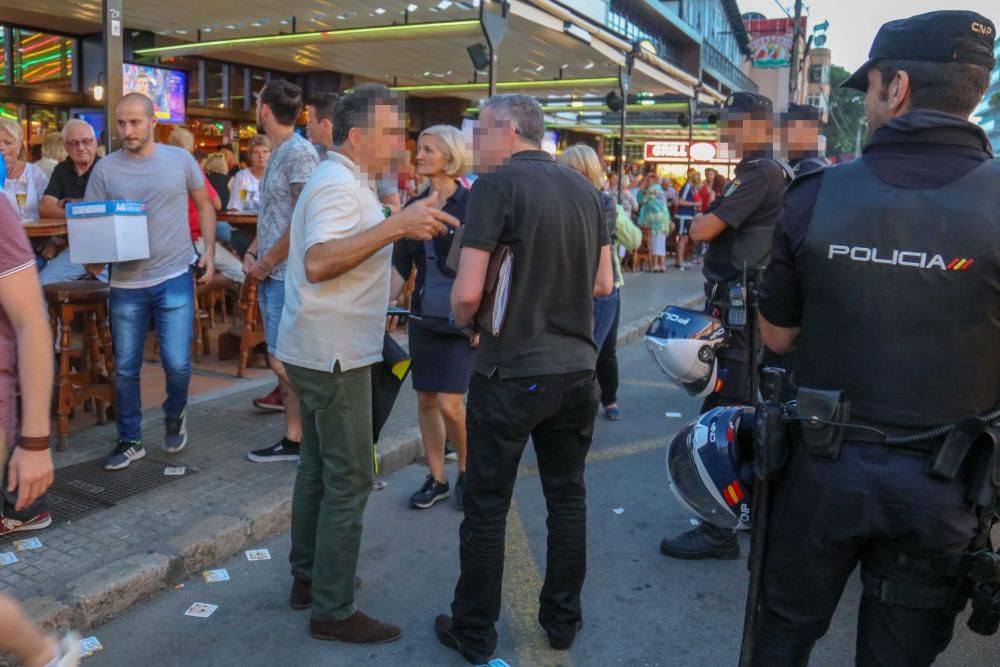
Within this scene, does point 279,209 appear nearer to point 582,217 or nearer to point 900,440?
point 582,217

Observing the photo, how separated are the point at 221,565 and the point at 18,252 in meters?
2.22

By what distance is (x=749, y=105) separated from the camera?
411 cm

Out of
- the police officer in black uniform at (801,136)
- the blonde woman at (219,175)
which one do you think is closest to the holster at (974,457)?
the police officer in black uniform at (801,136)

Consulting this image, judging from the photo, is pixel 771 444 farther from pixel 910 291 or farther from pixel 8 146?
pixel 8 146

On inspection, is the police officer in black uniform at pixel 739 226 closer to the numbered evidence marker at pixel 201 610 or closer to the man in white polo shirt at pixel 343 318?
the man in white polo shirt at pixel 343 318

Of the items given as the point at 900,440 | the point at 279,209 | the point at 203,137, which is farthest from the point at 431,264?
the point at 203,137

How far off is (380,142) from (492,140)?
1.35 feet

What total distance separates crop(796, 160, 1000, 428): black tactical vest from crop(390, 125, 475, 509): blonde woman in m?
2.31

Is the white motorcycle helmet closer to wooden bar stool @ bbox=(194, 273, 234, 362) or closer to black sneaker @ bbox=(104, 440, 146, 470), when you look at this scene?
black sneaker @ bbox=(104, 440, 146, 470)

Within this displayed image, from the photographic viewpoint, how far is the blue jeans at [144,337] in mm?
4727

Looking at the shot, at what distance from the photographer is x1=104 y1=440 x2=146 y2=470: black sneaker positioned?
4715 millimetres

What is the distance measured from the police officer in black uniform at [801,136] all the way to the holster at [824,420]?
253 cm

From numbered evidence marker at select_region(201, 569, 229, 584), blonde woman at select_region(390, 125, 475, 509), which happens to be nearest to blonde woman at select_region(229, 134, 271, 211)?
blonde woman at select_region(390, 125, 475, 509)

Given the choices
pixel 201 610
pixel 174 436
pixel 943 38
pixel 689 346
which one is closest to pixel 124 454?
Result: pixel 174 436
